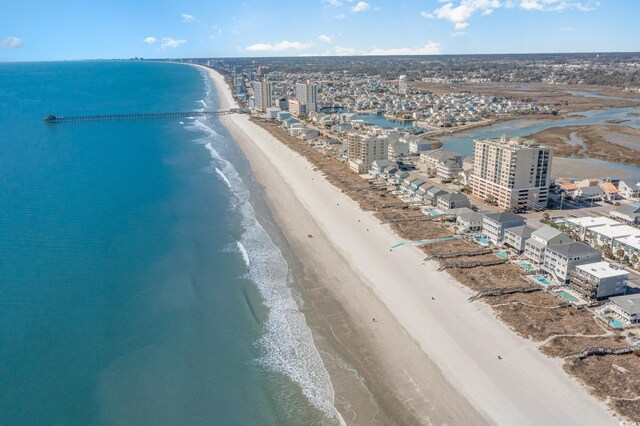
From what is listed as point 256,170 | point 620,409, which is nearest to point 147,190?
point 256,170

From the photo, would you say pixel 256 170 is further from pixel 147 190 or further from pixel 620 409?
pixel 620 409

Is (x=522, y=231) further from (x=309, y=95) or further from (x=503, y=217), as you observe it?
(x=309, y=95)

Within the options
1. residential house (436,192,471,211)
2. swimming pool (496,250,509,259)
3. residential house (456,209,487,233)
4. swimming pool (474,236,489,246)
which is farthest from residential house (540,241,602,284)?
residential house (436,192,471,211)

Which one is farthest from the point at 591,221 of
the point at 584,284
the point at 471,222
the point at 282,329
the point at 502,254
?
the point at 282,329

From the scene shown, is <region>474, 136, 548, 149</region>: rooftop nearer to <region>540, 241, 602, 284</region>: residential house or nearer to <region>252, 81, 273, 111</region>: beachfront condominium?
<region>540, 241, 602, 284</region>: residential house

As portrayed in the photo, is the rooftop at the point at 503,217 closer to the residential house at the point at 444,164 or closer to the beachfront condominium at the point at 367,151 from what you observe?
the residential house at the point at 444,164

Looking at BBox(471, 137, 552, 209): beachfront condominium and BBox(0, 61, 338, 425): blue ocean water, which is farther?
BBox(471, 137, 552, 209): beachfront condominium
